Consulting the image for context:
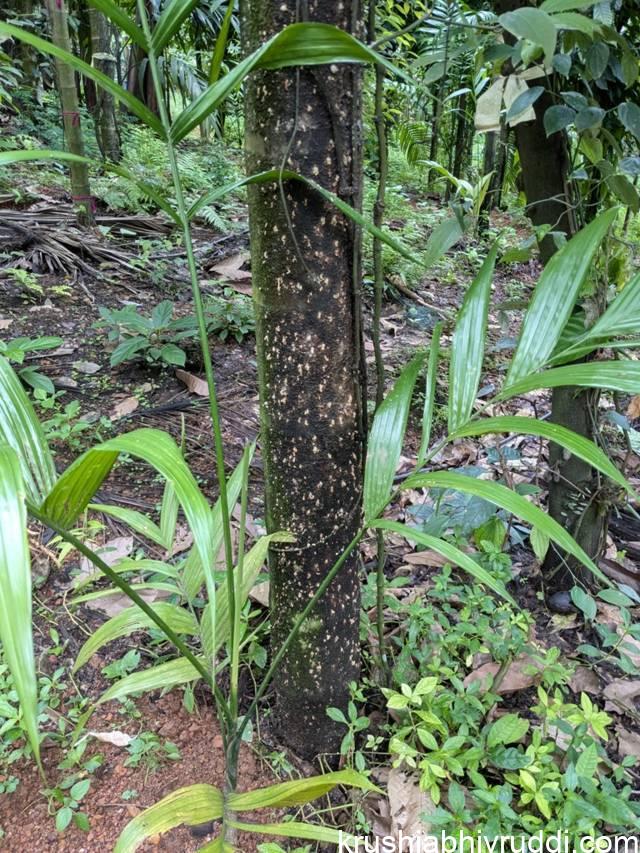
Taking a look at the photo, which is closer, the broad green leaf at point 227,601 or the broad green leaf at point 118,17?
the broad green leaf at point 118,17

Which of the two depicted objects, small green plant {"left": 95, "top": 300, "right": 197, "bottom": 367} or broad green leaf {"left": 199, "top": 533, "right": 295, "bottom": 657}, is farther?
small green plant {"left": 95, "top": 300, "right": 197, "bottom": 367}

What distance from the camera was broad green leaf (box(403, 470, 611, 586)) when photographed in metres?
0.58

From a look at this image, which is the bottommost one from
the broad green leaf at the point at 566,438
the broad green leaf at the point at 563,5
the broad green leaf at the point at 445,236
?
the broad green leaf at the point at 566,438

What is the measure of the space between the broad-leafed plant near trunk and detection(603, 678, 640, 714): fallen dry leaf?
65cm

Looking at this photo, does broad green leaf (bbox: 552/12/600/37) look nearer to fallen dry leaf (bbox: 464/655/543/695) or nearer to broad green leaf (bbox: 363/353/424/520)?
broad green leaf (bbox: 363/353/424/520)

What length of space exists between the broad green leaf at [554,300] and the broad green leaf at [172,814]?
667mm

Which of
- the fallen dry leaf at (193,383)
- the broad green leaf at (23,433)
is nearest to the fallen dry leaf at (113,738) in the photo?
the broad green leaf at (23,433)

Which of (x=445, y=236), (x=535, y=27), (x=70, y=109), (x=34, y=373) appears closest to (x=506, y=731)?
(x=445, y=236)

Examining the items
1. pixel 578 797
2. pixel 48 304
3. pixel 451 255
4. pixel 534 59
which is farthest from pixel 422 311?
pixel 578 797

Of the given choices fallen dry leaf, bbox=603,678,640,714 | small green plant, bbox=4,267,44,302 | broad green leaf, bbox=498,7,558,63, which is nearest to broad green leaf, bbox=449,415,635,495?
broad green leaf, bbox=498,7,558,63

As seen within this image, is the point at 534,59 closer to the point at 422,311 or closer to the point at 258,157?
the point at 258,157

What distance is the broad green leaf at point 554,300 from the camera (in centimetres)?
74

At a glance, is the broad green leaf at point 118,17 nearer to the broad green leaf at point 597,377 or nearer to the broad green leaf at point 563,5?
the broad green leaf at point 563,5

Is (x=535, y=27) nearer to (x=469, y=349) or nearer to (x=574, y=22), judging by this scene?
(x=574, y=22)
